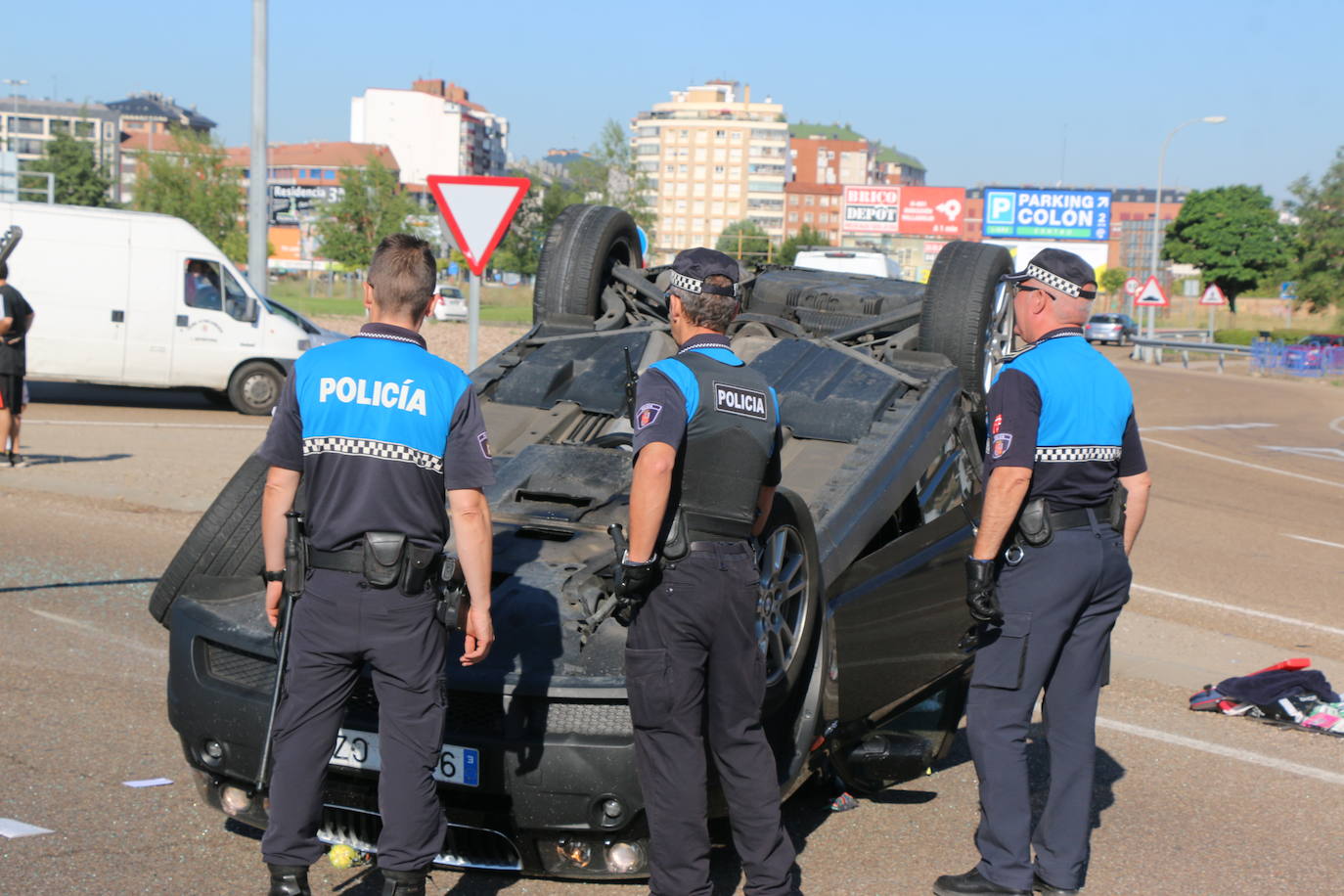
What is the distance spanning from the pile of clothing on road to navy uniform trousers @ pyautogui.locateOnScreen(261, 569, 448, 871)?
453 centimetres

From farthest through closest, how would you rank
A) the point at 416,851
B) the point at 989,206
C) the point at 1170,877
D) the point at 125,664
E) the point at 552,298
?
the point at 989,206
the point at 552,298
the point at 125,664
the point at 1170,877
the point at 416,851

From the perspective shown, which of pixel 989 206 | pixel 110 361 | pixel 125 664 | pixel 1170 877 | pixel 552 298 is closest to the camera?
pixel 1170 877

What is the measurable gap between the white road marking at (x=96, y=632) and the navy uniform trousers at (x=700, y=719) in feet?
12.7

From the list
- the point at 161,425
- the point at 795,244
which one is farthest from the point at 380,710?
the point at 795,244

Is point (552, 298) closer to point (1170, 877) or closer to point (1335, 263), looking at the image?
point (1170, 877)

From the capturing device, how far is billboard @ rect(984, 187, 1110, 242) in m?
67.7

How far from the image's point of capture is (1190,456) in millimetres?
19547

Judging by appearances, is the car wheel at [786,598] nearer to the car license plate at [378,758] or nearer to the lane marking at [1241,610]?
the car license plate at [378,758]

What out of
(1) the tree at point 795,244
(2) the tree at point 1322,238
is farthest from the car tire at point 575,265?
(2) the tree at point 1322,238

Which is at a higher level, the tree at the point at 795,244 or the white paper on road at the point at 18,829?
the tree at the point at 795,244

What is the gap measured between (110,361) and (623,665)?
1655 cm

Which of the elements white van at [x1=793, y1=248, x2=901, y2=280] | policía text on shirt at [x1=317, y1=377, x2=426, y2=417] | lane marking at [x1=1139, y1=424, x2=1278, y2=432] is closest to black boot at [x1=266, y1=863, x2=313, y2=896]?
policía text on shirt at [x1=317, y1=377, x2=426, y2=417]

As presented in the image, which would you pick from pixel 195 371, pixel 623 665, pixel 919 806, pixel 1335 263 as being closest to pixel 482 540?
pixel 623 665

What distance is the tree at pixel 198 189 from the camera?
4984 cm
